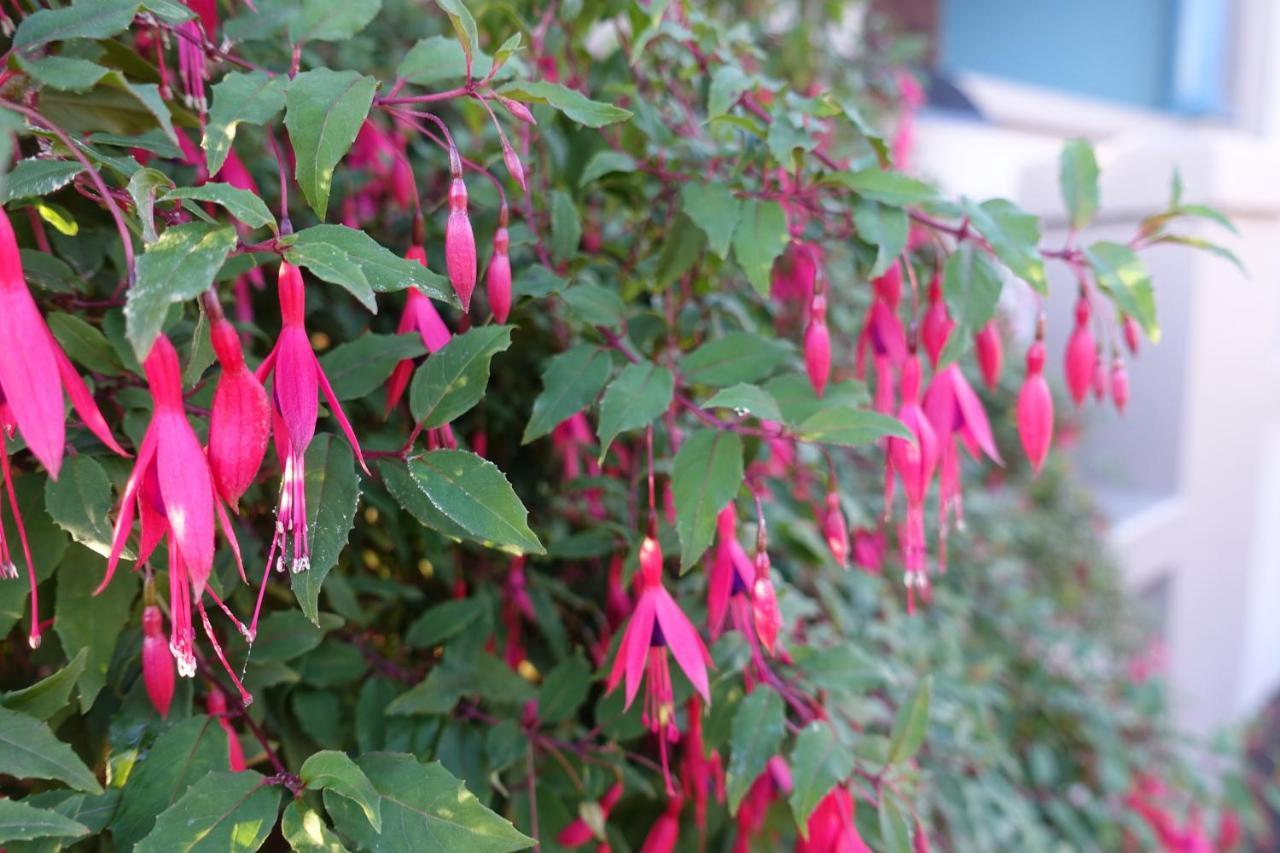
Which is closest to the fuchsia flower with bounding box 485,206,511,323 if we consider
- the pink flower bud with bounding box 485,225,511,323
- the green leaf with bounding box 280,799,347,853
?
the pink flower bud with bounding box 485,225,511,323

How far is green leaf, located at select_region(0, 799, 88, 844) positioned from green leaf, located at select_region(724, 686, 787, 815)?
298 millimetres

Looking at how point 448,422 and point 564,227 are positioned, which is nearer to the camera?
point 448,422

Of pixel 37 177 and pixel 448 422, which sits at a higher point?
pixel 37 177

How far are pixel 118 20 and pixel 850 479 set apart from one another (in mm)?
1038

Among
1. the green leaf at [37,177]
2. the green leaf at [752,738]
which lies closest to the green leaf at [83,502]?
the green leaf at [37,177]

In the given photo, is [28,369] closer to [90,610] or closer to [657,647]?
[90,610]

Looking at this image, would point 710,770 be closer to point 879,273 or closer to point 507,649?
point 507,649

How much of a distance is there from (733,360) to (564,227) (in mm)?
125

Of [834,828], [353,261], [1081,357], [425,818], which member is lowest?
[834,828]

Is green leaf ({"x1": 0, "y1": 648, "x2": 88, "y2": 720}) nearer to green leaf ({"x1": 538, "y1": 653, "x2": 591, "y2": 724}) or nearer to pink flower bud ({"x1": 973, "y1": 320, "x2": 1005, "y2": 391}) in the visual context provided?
green leaf ({"x1": 538, "y1": 653, "x2": 591, "y2": 724})

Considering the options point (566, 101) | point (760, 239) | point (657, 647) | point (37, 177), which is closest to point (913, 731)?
point (657, 647)

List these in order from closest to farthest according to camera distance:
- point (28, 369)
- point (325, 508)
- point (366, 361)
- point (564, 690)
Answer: point (28, 369) → point (325, 508) → point (366, 361) → point (564, 690)

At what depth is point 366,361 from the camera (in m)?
0.46

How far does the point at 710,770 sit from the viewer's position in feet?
2.00
